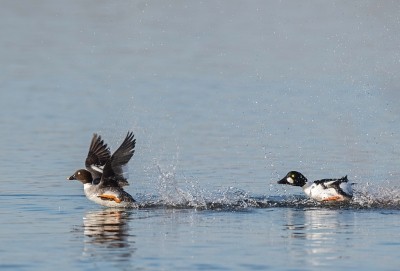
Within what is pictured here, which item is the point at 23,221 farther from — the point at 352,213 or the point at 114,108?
the point at 114,108

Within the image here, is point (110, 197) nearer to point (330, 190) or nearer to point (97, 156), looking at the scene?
point (97, 156)

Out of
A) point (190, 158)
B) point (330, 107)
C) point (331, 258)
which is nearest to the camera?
point (331, 258)

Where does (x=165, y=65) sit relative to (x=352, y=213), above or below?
above

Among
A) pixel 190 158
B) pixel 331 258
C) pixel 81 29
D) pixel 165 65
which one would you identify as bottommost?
pixel 331 258

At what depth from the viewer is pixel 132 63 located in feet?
110

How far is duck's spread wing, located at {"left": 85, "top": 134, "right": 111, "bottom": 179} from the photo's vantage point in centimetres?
1573

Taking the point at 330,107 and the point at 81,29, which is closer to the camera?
the point at 330,107

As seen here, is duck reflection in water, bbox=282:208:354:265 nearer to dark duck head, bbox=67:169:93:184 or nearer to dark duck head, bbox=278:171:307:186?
dark duck head, bbox=278:171:307:186

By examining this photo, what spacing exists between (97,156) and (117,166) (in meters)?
1.40

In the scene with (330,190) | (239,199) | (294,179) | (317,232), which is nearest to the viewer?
(317,232)

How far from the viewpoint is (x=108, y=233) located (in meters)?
11.7

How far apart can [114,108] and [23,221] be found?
11899mm

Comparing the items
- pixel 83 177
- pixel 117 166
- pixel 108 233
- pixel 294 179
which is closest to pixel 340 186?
pixel 294 179

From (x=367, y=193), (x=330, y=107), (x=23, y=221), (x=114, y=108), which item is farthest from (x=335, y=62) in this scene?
(x=23, y=221)
